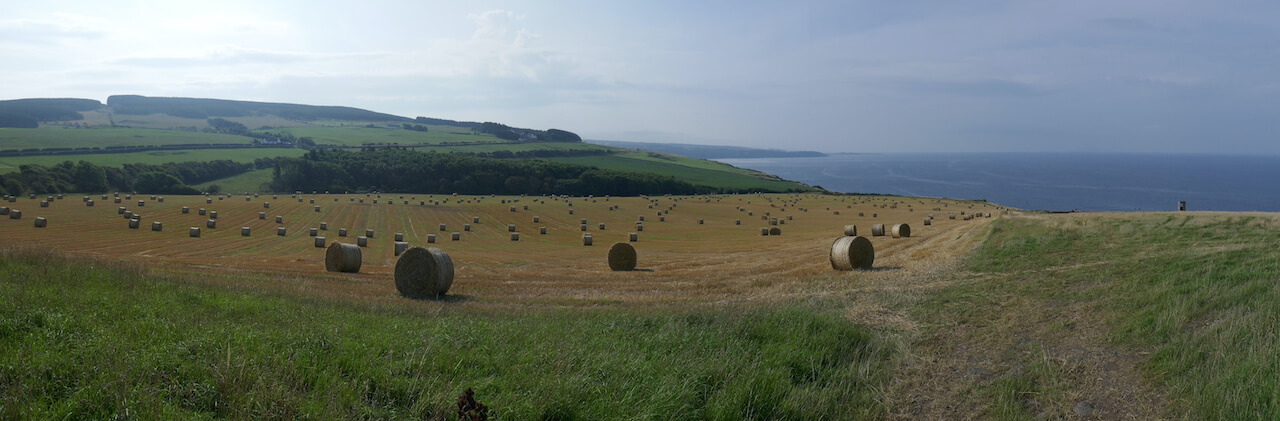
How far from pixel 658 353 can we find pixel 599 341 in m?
0.89

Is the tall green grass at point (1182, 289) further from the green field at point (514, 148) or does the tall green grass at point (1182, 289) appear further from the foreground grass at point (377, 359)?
the green field at point (514, 148)

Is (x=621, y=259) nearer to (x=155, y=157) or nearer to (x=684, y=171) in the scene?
(x=155, y=157)

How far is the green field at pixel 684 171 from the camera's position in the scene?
137625 millimetres

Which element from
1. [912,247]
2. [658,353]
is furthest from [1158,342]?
[912,247]

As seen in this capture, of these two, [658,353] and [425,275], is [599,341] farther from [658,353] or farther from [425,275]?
[425,275]

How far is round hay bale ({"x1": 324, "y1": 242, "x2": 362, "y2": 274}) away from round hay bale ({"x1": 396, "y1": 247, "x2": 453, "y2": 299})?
26.4 feet

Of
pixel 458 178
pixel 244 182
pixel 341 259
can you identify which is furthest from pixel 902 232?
pixel 244 182

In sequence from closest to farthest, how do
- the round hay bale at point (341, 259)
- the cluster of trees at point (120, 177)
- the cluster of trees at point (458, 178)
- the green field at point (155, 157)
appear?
the round hay bale at point (341, 259)
the cluster of trees at point (120, 177)
the green field at point (155, 157)
the cluster of trees at point (458, 178)

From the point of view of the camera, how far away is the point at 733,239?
53656 millimetres

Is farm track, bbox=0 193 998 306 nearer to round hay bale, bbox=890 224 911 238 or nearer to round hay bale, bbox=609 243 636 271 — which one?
round hay bale, bbox=609 243 636 271

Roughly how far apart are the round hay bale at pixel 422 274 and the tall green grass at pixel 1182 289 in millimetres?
13074

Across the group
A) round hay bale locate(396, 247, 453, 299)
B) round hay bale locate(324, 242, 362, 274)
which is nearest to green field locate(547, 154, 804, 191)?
round hay bale locate(324, 242, 362, 274)

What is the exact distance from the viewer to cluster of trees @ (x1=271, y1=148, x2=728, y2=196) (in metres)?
119

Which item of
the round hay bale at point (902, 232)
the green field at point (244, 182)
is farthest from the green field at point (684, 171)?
the round hay bale at point (902, 232)
